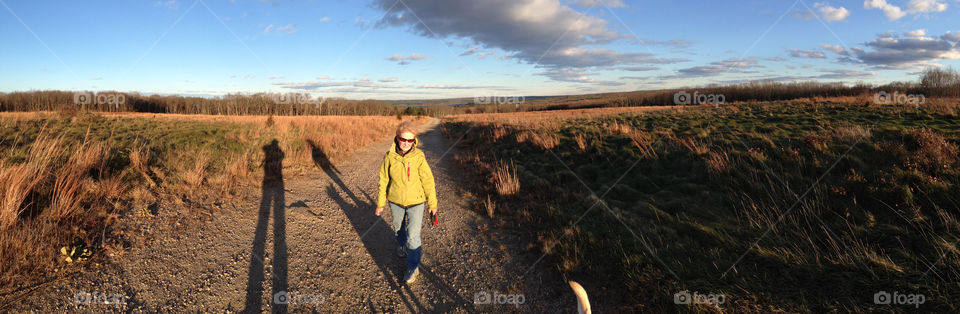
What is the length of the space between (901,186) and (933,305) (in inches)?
98.8

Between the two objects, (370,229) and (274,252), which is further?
(370,229)

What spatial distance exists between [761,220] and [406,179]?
14.6 ft

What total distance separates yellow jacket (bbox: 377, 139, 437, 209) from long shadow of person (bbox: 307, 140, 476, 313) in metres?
0.90

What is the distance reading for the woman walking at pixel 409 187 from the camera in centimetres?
370

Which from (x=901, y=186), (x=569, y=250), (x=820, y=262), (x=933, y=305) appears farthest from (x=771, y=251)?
(x=901, y=186)

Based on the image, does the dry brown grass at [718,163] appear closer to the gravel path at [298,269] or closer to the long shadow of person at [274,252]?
the gravel path at [298,269]

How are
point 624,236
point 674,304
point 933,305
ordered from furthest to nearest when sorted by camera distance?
point 624,236 → point 674,304 → point 933,305

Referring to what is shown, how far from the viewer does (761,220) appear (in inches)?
166

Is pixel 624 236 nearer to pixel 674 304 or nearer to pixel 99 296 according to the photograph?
pixel 674 304

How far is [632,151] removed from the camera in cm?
829

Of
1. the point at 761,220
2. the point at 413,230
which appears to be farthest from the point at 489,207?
the point at 761,220

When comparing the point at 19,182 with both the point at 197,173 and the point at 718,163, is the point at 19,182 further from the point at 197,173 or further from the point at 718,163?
the point at 718,163

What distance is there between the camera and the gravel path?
3.30 m

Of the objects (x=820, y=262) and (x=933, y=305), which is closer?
(x=933, y=305)
